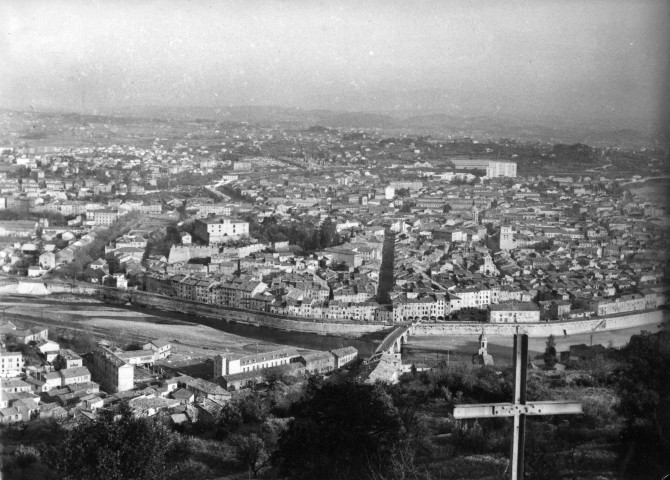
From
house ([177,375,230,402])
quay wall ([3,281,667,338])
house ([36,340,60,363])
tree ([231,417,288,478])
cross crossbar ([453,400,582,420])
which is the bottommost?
quay wall ([3,281,667,338])

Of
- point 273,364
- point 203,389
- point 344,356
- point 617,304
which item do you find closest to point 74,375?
point 203,389

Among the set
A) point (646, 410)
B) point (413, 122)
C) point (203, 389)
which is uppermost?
point (413, 122)

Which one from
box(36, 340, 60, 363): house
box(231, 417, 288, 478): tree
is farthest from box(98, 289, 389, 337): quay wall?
box(231, 417, 288, 478): tree

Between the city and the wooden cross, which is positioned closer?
the wooden cross

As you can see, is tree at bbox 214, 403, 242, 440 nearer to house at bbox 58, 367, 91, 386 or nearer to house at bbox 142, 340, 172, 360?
house at bbox 58, 367, 91, 386

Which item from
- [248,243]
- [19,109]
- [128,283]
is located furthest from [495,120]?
[19,109]

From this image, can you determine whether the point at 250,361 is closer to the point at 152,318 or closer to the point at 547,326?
the point at 152,318
